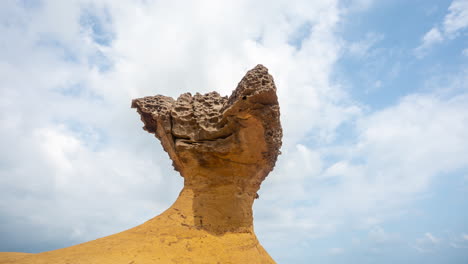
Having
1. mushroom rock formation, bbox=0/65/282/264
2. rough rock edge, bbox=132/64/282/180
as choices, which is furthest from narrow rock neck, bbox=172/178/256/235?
rough rock edge, bbox=132/64/282/180

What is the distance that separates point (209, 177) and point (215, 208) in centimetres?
73

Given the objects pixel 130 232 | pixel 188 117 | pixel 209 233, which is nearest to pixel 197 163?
pixel 188 117

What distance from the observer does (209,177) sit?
6.59m

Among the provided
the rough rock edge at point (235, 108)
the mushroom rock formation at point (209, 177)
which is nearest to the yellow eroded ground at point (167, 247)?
the mushroom rock formation at point (209, 177)

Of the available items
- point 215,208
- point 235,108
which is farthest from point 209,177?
point 235,108

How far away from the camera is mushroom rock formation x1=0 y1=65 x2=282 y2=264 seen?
207 inches

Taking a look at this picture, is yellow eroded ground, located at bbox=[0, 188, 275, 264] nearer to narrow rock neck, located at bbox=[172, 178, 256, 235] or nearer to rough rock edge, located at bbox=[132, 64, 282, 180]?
narrow rock neck, located at bbox=[172, 178, 256, 235]

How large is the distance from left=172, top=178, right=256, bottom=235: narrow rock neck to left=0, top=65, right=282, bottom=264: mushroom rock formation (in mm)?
21

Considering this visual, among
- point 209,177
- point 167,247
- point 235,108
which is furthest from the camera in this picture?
point 209,177

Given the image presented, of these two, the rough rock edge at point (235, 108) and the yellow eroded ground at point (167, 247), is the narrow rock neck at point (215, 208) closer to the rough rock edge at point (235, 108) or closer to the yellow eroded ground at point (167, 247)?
the yellow eroded ground at point (167, 247)

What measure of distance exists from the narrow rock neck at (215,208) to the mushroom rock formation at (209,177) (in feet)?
0.07

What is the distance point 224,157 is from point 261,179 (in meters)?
1.40

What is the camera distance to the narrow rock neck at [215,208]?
6.11 m

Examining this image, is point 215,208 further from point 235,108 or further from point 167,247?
point 235,108
